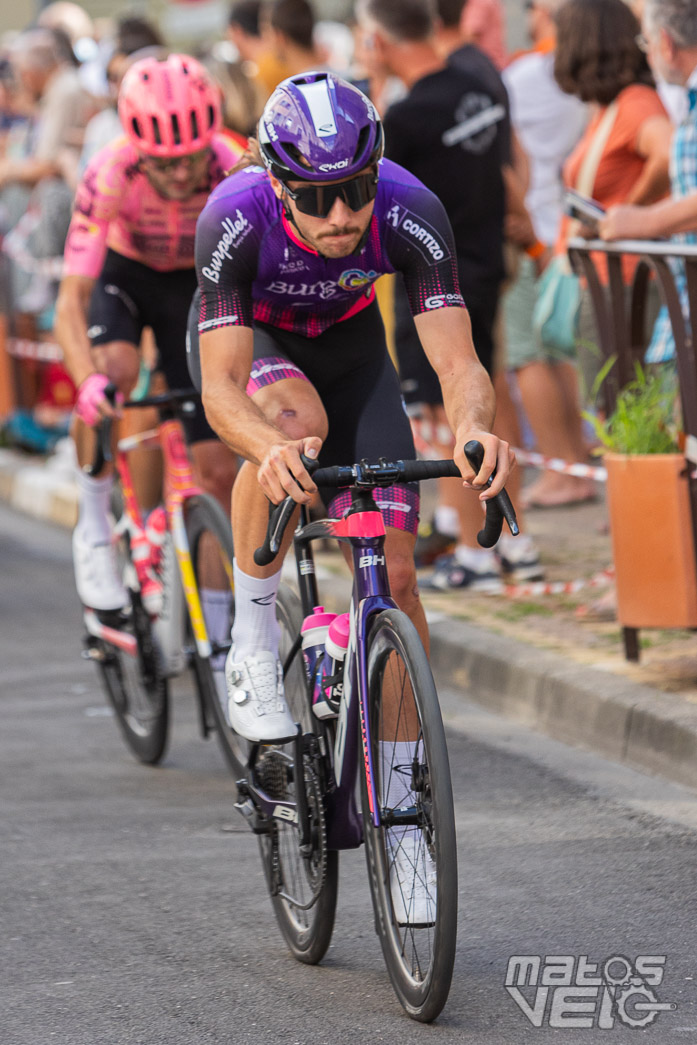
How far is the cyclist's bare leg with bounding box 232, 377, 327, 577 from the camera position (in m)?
4.19

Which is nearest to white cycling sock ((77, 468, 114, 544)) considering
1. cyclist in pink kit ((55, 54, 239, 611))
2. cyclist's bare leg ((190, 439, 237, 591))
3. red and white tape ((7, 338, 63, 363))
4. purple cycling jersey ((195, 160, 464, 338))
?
cyclist in pink kit ((55, 54, 239, 611))

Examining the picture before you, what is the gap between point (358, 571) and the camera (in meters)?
3.92

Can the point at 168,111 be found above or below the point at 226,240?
above

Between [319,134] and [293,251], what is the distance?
0.36 meters

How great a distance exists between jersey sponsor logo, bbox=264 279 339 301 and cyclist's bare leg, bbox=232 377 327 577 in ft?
0.67

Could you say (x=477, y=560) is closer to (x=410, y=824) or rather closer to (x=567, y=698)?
(x=567, y=698)

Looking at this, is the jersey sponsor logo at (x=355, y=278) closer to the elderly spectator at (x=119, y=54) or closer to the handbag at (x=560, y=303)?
the handbag at (x=560, y=303)

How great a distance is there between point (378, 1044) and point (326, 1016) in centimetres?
22

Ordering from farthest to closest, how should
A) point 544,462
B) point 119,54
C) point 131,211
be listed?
point 119,54, point 544,462, point 131,211

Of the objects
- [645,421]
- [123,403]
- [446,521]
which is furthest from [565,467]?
[123,403]

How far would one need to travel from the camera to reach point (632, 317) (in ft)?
21.9

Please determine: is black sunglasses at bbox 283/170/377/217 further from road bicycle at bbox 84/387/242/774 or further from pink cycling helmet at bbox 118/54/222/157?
pink cycling helmet at bbox 118/54/222/157

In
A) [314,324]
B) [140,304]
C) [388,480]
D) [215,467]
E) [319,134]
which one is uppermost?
[319,134]

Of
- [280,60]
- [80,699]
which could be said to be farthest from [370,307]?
[280,60]
